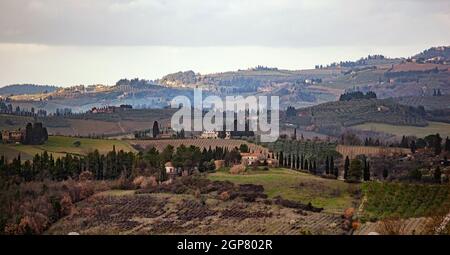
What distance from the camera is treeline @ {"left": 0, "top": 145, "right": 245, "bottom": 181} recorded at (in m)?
26.2

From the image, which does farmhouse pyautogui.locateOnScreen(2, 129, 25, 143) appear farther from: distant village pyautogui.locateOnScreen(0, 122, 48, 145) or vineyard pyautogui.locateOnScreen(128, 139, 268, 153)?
vineyard pyautogui.locateOnScreen(128, 139, 268, 153)

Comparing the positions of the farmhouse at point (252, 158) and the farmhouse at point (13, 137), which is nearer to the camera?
the farmhouse at point (252, 158)

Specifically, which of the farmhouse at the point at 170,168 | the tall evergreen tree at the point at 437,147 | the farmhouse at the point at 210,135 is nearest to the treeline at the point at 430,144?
the tall evergreen tree at the point at 437,147

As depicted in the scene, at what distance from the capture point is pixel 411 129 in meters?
44.7

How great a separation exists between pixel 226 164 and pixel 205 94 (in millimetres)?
63165

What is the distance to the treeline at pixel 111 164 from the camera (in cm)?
2619

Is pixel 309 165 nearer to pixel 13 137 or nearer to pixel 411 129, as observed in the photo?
pixel 13 137

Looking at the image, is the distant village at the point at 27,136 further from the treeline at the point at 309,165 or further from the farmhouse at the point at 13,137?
the treeline at the point at 309,165

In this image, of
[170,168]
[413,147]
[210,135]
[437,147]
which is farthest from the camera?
[210,135]

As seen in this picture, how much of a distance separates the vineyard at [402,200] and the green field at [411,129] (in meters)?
18.9

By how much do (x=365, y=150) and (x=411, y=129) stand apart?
11.0 metres

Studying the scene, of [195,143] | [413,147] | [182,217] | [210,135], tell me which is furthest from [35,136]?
[413,147]

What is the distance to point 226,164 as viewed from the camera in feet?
94.2

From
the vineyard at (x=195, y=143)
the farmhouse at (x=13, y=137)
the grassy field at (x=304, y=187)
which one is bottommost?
the grassy field at (x=304, y=187)
